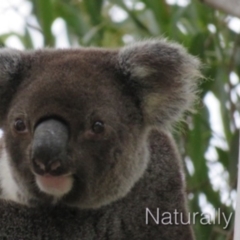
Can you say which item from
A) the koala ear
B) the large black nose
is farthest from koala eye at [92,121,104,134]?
the koala ear

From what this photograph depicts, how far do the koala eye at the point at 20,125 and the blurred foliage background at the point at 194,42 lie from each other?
3.38ft

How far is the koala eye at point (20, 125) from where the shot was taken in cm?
264

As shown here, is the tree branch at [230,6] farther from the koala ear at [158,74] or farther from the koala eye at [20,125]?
the koala eye at [20,125]

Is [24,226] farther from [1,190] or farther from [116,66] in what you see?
[116,66]

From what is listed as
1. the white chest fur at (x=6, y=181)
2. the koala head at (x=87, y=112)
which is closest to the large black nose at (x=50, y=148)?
the koala head at (x=87, y=112)

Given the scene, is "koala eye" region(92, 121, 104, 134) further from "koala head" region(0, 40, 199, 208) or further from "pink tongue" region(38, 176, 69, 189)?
"pink tongue" region(38, 176, 69, 189)

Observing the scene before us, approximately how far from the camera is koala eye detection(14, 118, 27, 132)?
8.65 feet

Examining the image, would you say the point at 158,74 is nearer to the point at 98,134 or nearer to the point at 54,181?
the point at 98,134

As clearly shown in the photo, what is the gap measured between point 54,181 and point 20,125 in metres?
0.19

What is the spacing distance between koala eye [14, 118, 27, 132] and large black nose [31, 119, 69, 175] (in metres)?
0.10

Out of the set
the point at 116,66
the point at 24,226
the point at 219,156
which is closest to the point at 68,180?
the point at 24,226

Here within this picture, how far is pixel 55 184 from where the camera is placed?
8.43 feet

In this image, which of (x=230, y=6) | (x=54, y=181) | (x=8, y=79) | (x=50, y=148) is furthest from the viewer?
(x=8, y=79)

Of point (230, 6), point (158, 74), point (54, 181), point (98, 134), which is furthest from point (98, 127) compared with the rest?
point (230, 6)
